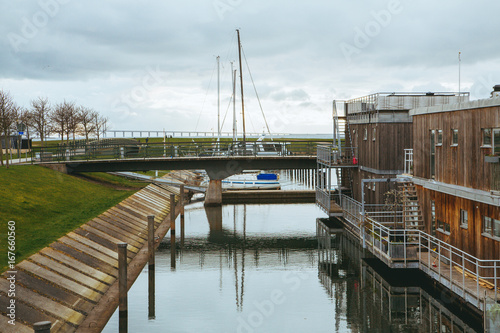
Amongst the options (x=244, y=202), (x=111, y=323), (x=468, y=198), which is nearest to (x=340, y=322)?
(x=468, y=198)

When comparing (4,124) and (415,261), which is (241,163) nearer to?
(4,124)

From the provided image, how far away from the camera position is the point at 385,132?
37.0 m

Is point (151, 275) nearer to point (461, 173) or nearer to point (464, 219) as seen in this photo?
point (464, 219)

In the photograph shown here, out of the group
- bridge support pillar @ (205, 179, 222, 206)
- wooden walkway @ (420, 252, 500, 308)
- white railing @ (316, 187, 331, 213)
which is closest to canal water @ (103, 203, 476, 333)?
wooden walkway @ (420, 252, 500, 308)

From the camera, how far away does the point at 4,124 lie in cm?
4369

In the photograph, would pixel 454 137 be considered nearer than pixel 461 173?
No

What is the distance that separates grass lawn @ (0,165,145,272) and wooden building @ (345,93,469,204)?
1974cm

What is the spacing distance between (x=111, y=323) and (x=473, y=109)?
1716 centimetres

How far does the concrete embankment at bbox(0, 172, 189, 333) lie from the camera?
1909 centimetres

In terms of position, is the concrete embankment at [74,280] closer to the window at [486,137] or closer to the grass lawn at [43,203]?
the grass lawn at [43,203]

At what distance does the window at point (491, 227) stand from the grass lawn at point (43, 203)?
1914 centimetres

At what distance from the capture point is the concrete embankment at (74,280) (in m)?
19.1

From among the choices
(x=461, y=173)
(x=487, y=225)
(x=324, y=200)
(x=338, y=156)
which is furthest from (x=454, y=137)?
(x=338, y=156)

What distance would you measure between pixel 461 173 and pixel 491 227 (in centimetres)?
305
